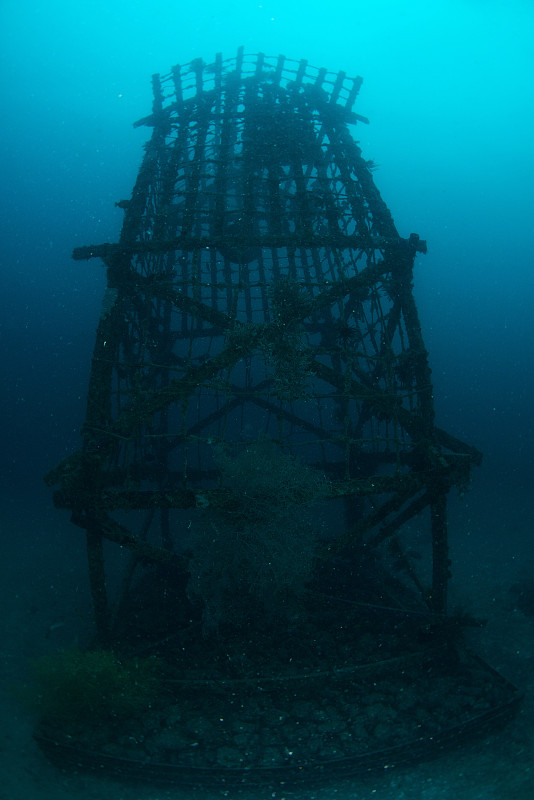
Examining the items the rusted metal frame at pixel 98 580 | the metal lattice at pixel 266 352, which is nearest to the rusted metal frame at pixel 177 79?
the metal lattice at pixel 266 352

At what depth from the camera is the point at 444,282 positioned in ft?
193

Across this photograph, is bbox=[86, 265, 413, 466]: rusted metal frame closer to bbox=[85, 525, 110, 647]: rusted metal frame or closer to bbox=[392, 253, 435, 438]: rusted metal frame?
bbox=[85, 525, 110, 647]: rusted metal frame

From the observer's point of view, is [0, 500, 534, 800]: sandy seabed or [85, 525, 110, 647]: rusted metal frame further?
[85, 525, 110, 647]: rusted metal frame

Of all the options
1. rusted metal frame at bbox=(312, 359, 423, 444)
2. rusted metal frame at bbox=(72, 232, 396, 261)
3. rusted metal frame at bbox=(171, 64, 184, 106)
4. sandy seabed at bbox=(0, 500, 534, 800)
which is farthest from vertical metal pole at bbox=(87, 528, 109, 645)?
rusted metal frame at bbox=(171, 64, 184, 106)

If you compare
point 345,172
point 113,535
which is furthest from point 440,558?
point 345,172

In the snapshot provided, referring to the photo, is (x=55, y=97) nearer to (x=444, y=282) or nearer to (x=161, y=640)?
(x=444, y=282)

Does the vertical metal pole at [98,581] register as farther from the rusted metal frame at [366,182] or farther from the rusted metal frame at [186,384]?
the rusted metal frame at [366,182]

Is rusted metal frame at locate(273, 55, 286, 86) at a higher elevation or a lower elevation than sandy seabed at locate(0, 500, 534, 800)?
higher

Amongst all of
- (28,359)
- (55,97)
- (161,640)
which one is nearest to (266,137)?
(161,640)

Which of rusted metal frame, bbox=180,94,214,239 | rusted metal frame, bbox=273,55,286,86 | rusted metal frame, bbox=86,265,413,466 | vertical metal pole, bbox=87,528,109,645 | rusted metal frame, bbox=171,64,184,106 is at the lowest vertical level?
vertical metal pole, bbox=87,528,109,645

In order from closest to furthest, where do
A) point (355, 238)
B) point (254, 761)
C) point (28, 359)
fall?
point (254, 761), point (355, 238), point (28, 359)

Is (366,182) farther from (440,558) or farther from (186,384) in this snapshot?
(440,558)

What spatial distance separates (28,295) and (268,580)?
52.0 metres

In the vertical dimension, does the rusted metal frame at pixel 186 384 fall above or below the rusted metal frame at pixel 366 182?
below
